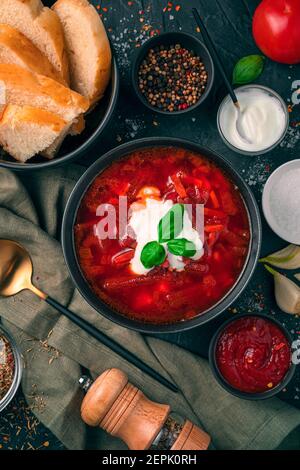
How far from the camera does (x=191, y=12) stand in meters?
3.78

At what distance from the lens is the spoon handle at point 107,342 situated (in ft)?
11.6

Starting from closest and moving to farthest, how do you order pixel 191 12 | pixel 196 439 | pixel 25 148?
pixel 25 148 → pixel 196 439 → pixel 191 12

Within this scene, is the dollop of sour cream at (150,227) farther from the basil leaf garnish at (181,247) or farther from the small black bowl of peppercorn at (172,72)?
the small black bowl of peppercorn at (172,72)

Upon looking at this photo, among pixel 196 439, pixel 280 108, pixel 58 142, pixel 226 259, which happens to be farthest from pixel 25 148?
pixel 196 439

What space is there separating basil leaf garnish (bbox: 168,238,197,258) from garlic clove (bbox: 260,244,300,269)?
2.23 ft

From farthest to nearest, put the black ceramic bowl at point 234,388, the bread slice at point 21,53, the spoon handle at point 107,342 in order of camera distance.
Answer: the spoon handle at point 107,342 < the black ceramic bowl at point 234,388 < the bread slice at point 21,53

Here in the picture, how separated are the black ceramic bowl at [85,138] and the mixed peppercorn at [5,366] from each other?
112cm

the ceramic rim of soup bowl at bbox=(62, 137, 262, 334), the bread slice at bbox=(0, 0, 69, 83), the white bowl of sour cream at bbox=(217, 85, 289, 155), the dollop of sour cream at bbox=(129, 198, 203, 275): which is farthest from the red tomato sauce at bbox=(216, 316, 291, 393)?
the bread slice at bbox=(0, 0, 69, 83)

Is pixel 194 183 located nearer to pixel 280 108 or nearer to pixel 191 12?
pixel 280 108

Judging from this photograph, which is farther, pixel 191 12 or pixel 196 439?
pixel 191 12

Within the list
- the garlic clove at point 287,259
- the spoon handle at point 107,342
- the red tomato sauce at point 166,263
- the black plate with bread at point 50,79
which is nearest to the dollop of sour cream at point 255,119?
the red tomato sauce at point 166,263

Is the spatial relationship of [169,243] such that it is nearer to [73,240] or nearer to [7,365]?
[73,240]

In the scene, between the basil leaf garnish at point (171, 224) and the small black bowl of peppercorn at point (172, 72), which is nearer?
the basil leaf garnish at point (171, 224)
